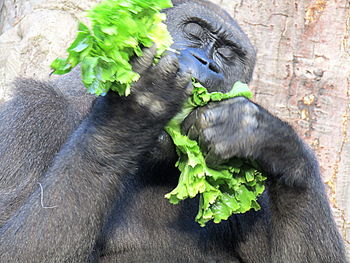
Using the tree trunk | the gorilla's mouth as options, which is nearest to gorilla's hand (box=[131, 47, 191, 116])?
the gorilla's mouth

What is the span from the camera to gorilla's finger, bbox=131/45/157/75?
293 centimetres

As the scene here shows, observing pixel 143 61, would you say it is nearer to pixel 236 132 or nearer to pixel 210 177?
pixel 236 132

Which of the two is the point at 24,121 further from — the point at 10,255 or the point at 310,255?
the point at 310,255

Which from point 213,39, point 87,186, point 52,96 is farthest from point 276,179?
point 52,96

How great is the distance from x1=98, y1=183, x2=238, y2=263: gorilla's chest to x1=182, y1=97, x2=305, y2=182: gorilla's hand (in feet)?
2.56

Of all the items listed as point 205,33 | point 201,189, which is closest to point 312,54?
point 205,33

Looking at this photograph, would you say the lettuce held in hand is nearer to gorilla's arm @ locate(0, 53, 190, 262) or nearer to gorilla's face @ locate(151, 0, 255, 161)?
gorilla's arm @ locate(0, 53, 190, 262)

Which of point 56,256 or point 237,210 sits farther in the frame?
point 237,210

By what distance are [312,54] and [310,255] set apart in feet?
7.35

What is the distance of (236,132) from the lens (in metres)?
3.09

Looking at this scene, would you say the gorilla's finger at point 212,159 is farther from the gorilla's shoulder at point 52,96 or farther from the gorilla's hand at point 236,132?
the gorilla's shoulder at point 52,96

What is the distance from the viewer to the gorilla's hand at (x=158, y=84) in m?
2.94

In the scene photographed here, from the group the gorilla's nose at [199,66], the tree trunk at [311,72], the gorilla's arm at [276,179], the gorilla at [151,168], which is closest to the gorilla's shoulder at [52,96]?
the gorilla at [151,168]

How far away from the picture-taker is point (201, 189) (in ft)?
10.3
